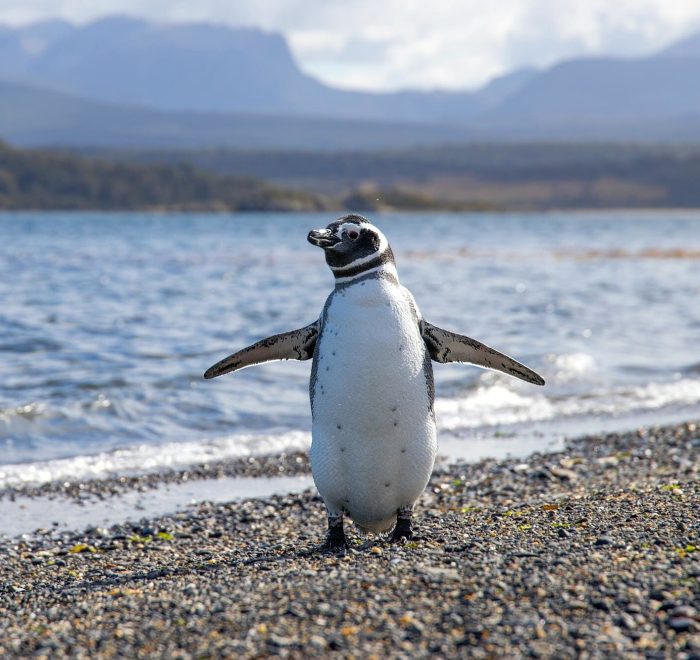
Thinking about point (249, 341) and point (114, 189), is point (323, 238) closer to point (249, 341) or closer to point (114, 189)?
point (249, 341)

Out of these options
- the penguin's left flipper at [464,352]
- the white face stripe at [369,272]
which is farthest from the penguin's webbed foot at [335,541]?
the white face stripe at [369,272]

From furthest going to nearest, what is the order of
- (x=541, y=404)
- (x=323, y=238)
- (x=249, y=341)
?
(x=249, y=341) < (x=541, y=404) < (x=323, y=238)

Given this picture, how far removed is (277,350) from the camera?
6.05 metres

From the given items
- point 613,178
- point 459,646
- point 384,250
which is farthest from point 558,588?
point 613,178

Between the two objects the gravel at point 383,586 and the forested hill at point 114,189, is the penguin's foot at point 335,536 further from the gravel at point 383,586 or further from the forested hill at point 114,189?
the forested hill at point 114,189

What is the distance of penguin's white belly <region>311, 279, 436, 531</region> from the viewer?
18.2 feet

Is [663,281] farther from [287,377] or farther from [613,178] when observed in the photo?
[613,178]

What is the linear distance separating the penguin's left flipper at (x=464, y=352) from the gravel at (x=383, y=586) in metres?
0.83

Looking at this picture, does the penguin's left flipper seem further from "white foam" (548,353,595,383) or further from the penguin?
"white foam" (548,353,595,383)

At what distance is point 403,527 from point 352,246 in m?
1.51

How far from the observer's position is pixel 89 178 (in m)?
102

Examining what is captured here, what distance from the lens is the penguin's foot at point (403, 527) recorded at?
19.1 ft

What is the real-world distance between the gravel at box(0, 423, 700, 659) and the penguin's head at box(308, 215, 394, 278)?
1417 mm

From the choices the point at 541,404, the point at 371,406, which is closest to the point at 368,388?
the point at 371,406
